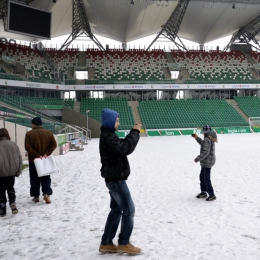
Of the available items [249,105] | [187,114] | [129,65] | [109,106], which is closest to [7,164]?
[109,106]

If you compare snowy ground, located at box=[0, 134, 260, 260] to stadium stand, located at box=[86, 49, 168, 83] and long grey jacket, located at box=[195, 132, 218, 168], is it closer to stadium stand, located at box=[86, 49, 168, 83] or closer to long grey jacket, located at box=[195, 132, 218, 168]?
long grey jacket, located at box=[195, 132, 218, 168]

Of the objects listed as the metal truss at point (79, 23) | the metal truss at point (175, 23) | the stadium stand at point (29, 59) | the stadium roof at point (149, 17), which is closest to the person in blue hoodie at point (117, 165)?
the metal truss at point (79, 23)

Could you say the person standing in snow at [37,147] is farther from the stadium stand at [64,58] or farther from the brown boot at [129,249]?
the stadium stand at [64,58]

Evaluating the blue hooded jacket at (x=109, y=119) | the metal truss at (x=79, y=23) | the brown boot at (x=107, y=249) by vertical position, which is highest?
the metal truss at (x=79, y=23)

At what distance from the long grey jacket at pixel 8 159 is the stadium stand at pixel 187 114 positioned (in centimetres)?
3242

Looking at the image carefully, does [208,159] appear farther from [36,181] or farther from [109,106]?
[109,106]

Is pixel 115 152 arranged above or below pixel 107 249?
above

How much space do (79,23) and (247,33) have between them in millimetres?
28296

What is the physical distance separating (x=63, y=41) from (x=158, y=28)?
1565 centimetres

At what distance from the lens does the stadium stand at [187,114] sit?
3959cm

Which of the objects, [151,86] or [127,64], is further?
[127,64]

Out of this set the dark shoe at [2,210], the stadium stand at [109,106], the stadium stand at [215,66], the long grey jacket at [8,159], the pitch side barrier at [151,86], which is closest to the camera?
the long grey jacket at [8,159]

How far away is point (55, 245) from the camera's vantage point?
4.55 m

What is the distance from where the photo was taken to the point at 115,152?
3895 millimetres
